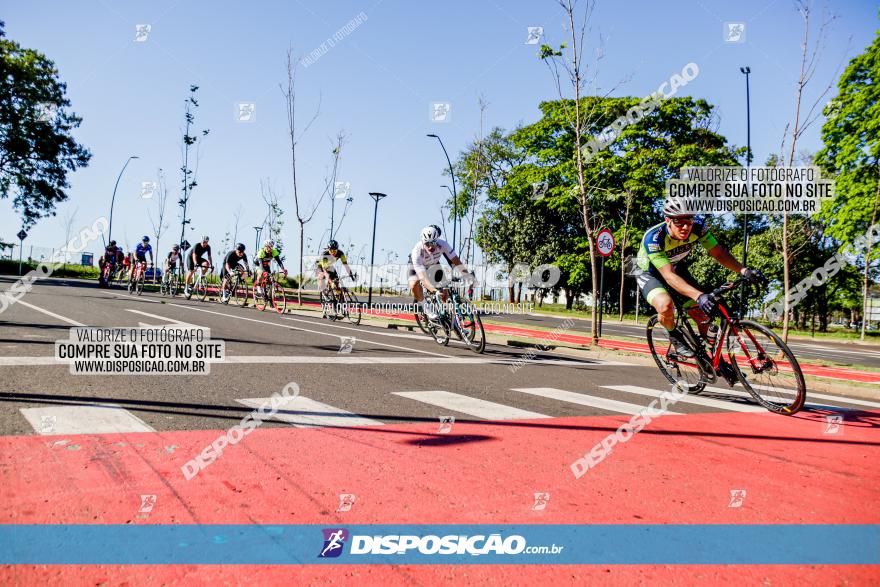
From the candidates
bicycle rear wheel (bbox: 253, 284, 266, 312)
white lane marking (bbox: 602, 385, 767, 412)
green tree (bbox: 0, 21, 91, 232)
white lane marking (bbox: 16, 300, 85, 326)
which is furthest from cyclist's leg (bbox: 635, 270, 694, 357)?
green tree (bbox: 0, 21, 91, 232)

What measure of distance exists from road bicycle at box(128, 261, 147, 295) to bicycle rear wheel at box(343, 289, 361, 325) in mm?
12231

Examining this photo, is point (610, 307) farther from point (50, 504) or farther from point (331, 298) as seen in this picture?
point (50, 504)

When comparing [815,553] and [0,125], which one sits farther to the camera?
[0,125]

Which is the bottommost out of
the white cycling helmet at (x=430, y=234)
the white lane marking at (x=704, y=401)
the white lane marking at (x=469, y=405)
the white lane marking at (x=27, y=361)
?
the white lane marking at (x=704, y=401)

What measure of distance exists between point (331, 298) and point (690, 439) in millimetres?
13308

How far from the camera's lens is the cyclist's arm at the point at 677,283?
18.7 ft

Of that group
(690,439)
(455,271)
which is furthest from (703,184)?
(690,439)

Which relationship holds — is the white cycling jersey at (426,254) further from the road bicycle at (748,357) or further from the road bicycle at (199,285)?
the road bicycle at (199,285)

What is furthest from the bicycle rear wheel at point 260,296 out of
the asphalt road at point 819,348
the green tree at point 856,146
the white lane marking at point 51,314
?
the green tree at point 856,146

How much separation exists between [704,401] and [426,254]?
552 centimetres

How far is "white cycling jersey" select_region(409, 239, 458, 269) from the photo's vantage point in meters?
10.5

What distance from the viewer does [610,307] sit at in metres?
48.2

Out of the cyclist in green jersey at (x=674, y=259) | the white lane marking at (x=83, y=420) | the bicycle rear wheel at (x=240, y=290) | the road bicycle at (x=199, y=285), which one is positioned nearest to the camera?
the white lane marking at (x=83, y=420)

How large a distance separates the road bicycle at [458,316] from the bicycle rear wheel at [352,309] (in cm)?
552
